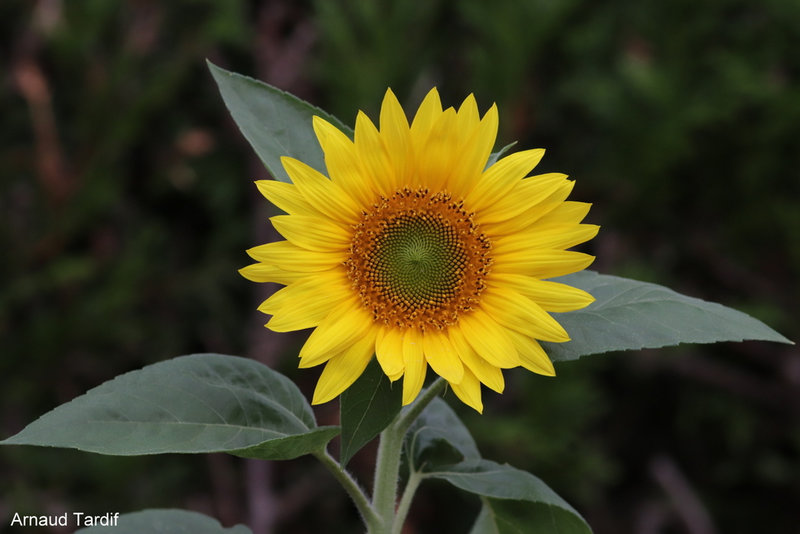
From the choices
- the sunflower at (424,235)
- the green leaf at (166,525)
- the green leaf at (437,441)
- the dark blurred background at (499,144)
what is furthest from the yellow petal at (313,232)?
the dark blurred background at (499,144)

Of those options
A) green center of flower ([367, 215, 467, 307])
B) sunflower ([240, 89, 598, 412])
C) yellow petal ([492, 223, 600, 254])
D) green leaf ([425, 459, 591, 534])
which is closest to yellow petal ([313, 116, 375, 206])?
sunflower ([240, 89, 598, 412])

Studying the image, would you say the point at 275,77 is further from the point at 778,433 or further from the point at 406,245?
the point at 778,433

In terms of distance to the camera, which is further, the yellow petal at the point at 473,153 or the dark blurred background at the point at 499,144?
the dark blurred background at the point at 499,144

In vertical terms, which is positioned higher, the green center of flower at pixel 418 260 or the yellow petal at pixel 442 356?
the green center of flower at pixel 418 260

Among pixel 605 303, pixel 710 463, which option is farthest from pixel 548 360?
pixel 710 463

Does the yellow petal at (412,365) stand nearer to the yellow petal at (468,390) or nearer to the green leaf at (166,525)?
the yellow petal at (468,390)

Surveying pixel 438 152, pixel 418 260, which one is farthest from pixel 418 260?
pixel 438 152

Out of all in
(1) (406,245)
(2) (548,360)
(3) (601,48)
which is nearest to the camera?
(2) (548,360)

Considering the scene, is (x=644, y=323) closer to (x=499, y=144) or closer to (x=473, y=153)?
(x=473, y=153)
